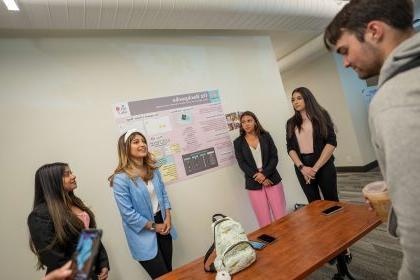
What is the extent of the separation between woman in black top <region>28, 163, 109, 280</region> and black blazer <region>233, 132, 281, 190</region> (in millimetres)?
1741

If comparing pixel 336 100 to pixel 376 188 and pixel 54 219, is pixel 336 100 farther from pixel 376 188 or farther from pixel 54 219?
pixel 54 219

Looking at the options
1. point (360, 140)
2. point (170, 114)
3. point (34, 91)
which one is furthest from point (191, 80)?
Answer: point (360, 140)

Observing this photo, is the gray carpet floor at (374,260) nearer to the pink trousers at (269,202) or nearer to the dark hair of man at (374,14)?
the pink trousers at (269,202)

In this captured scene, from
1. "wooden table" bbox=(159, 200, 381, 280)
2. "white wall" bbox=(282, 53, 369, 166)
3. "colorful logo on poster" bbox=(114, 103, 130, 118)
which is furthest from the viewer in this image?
"white wall" bbox=(282, 53, 369, 166)

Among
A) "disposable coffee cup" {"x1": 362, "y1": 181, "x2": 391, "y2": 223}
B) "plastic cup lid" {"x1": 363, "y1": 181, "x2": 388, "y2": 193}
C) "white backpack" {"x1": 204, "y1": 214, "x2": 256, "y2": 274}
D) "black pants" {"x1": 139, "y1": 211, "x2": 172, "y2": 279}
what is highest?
"plastic cup lid" {"x1": 363, "y1": 181, "x2": 388, "y2": 193}

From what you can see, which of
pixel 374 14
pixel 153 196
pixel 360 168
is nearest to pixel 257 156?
pixel 153 196

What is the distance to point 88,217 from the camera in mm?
1898

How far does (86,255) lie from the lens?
0.78 m

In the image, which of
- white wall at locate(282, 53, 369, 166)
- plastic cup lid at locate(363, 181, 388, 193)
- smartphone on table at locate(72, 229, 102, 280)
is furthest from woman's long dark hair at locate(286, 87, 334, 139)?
white wall at locate(282, 53, 369, 166)

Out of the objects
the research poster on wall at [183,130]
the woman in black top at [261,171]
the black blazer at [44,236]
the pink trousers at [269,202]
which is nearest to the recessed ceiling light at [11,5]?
the research poster on wall at [183,130]

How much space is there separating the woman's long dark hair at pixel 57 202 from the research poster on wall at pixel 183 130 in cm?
105

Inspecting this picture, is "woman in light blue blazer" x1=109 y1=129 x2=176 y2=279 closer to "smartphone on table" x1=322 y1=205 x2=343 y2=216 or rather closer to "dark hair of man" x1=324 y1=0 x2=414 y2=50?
"smartphone on table" x1=322 y1=205 x2=343 y2=216

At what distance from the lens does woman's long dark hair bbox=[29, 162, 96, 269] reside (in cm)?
163

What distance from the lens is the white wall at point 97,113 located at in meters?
2.25
